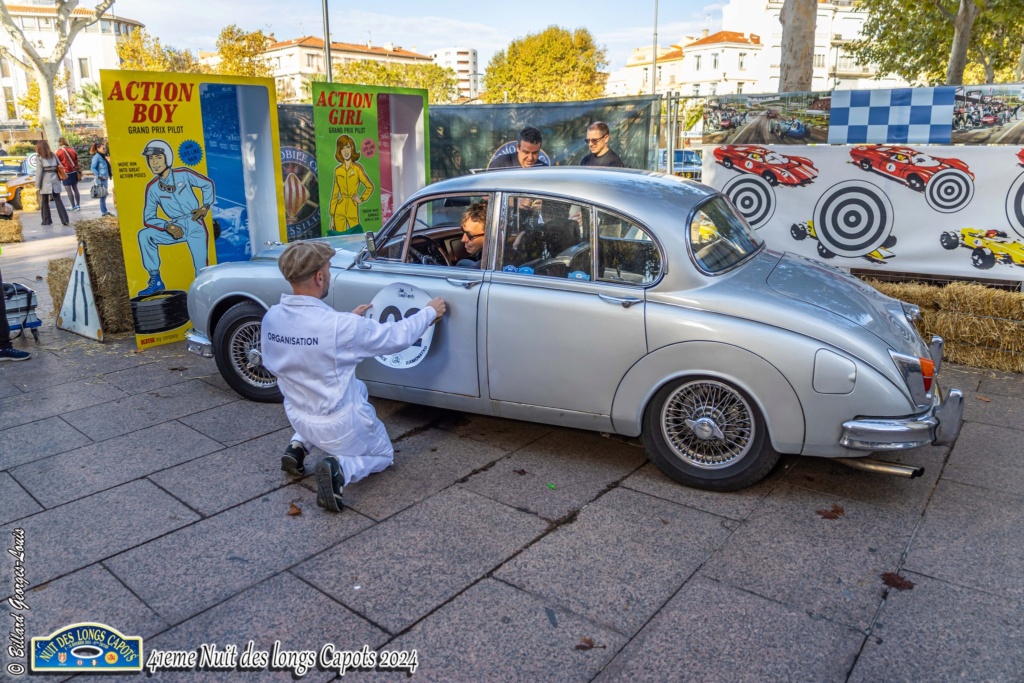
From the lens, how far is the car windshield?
4.36 metres

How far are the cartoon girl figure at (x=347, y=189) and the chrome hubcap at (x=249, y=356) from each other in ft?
13.0

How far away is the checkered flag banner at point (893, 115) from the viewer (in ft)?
26.6

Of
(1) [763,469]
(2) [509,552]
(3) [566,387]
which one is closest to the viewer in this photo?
(2) [509,552]

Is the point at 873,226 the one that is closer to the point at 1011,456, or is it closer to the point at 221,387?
the point at 1011,456

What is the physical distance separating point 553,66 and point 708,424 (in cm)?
6344

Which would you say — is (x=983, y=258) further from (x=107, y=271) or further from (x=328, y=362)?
(x=107, y=271)

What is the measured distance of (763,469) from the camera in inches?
161

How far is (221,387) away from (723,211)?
4.29 metres

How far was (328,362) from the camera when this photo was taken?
4035mm

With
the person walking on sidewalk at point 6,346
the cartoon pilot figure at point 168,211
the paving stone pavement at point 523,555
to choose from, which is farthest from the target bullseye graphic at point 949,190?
the person walking on sidewalk at point 6,346

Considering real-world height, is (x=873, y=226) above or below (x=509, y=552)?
above

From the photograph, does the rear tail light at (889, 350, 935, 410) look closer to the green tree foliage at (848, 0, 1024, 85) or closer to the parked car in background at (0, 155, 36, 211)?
the parked car in background at (0, 155, 36, 211)

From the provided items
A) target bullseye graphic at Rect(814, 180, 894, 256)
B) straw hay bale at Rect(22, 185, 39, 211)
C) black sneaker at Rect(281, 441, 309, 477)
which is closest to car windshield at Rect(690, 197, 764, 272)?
black sneaker at Rect(281, 441, 309, 477)

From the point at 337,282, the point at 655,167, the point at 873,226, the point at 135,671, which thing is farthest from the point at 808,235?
the point at 135,671
